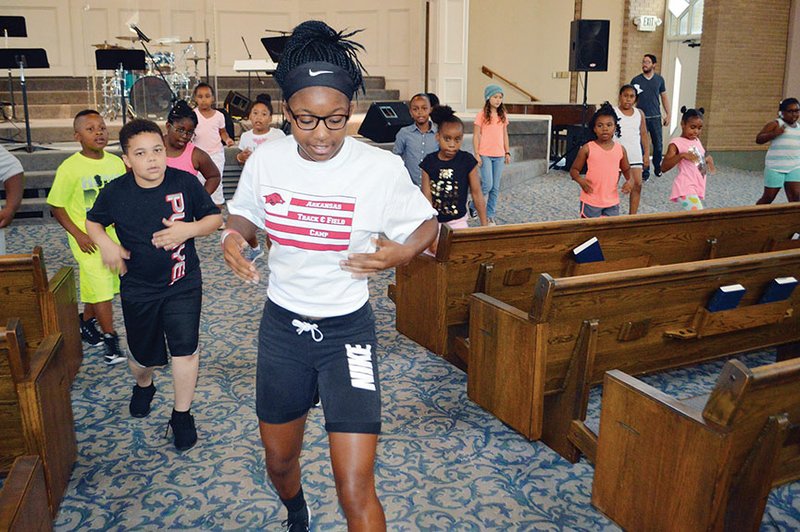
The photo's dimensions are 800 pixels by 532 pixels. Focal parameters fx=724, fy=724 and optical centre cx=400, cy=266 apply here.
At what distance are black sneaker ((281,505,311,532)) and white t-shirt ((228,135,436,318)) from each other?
0.81 m

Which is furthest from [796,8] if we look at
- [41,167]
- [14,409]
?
[14,409]

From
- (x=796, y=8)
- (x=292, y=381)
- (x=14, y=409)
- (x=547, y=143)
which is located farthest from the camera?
(x=796, y=8)

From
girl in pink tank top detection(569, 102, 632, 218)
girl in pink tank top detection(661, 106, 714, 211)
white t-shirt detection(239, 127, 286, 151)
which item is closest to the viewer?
girl in pink tank top detection(569, 102, 632, 218)

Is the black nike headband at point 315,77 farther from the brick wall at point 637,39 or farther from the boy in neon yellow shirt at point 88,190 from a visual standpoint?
the brick wall at point 637,39

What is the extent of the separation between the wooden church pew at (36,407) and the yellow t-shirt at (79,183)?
1.23 meters

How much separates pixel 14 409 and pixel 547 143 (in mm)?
10855

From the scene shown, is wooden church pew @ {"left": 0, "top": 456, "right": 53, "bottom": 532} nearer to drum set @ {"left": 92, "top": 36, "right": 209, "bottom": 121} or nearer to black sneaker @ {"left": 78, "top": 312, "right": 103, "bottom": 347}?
black sneaker @ {"left": 78, "top": 312, "right": 103, "bottom": 347}

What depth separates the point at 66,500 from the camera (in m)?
2.79

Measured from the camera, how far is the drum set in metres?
11.0

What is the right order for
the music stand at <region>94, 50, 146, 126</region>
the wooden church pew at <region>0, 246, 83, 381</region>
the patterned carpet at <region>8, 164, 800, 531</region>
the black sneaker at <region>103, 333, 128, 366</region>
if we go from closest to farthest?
1. the patterned carpet at <region>8, 164, 800, 531</region>
2. the wooden church pew at <region>0, 246, 83, 381</region>
3. the black sneaker at <region>103, 333, 128, 366</region>
4. the music stand at <region>94, 50, 146, 126</region>

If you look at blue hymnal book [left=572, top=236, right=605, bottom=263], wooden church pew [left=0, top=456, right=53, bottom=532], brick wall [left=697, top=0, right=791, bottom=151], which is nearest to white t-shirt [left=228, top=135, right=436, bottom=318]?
wooden church pew [left=0, top=456, right=53, bottom=532]

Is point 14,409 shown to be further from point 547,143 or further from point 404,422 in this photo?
point 547,143

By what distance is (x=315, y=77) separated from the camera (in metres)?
1.94

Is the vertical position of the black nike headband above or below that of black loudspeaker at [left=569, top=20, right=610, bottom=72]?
below
